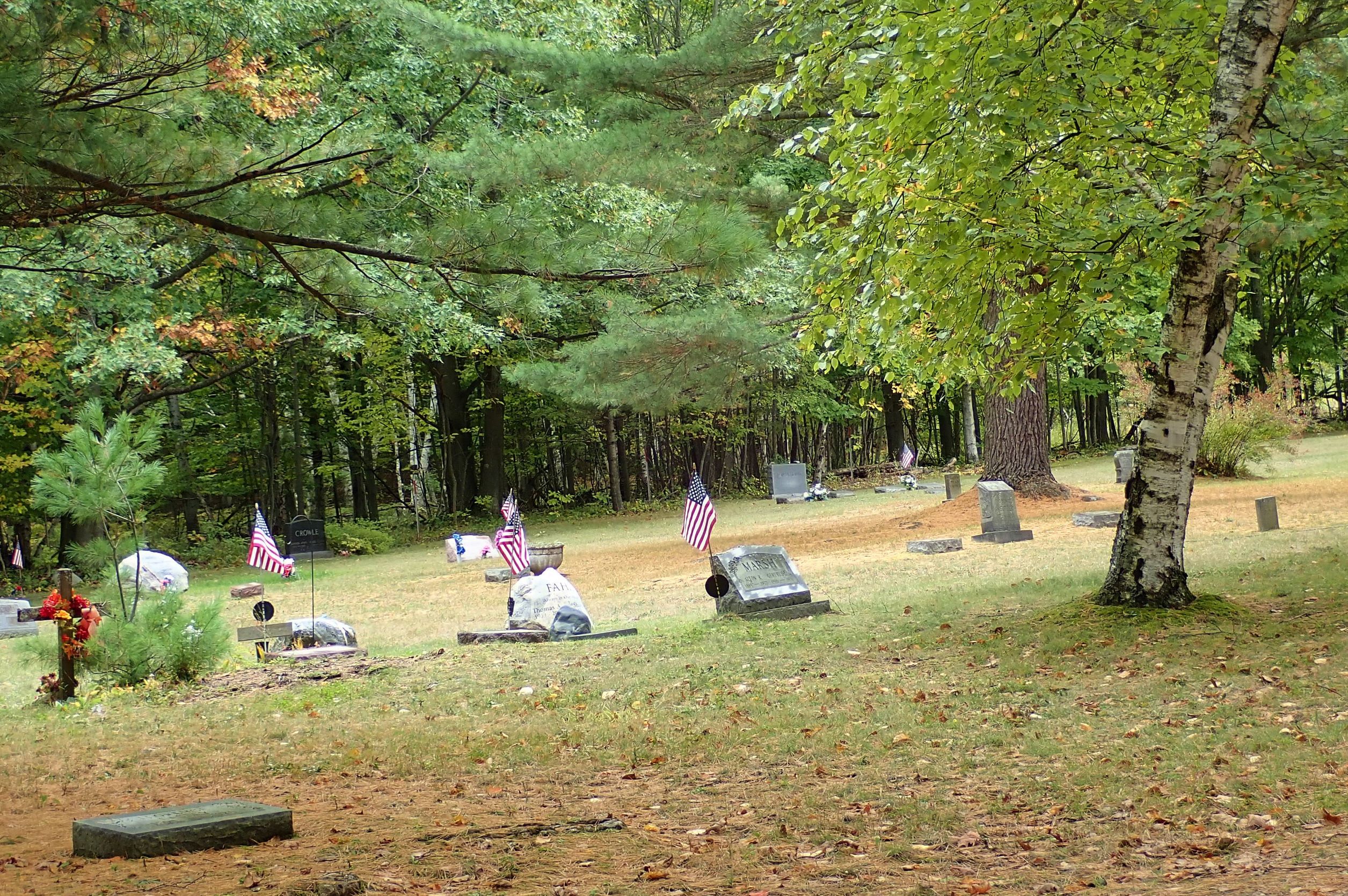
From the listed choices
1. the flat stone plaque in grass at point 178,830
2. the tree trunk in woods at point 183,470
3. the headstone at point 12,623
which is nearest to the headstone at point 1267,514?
the flat stone plaque in grass at point 178,830

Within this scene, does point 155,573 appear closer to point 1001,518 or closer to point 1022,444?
point 1001,518

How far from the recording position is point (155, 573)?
14.1 metres

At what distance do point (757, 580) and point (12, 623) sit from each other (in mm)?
11495

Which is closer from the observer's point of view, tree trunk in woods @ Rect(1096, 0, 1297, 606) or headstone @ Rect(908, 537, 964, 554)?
tree trunk in woods @ Rect(1096, 0, 1297, 606)

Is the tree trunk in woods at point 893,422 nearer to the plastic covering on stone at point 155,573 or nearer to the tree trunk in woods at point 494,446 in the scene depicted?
the tree trunk in woods at point 494,446

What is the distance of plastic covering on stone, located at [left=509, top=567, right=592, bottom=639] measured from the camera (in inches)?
444

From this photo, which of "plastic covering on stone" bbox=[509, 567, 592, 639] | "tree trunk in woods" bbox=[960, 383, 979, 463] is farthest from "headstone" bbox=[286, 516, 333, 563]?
"tree trunk in woods" bbox=[960, 383, 979, 463]

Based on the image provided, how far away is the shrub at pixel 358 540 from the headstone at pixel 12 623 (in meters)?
9.47

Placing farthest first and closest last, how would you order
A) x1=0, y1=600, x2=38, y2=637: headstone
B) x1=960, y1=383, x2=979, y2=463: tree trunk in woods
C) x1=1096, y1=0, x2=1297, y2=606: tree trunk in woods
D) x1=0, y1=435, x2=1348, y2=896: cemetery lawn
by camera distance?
x1=960, y1=383, x2=979, y2=463: tree trunk in woods
x1=0, y1=600, x2=38, y2=637: headstone
x1=1096, y1=0, x2=1297, y2=606: tree trunk in woods
x1=0, y1=435, x2=1348, y2=896: cemetery lawn

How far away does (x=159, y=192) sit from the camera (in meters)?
6.61

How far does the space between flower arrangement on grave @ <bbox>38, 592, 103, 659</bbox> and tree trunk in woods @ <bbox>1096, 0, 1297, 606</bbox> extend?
8092 millimetres

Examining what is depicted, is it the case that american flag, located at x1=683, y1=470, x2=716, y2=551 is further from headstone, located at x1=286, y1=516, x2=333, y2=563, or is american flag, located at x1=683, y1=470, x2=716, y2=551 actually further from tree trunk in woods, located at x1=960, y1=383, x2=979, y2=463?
tree trunk in woods, located at x1=960, y1=383, x2=979, y2=463

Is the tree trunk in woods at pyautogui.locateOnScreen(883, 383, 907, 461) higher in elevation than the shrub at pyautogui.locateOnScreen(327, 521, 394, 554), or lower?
higher

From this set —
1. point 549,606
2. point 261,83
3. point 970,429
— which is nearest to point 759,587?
point 549,606
